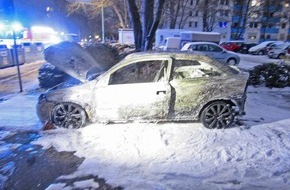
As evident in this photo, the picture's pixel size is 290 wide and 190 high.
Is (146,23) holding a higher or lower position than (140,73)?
higher

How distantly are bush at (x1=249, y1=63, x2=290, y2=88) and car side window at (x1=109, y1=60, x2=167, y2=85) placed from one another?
231 inches

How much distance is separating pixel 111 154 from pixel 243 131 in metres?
2.73

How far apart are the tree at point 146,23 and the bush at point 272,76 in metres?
4.50

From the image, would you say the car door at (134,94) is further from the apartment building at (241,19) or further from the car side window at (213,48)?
the apartment building at (241,19)

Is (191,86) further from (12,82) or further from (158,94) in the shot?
(12,82)

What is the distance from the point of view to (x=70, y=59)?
11.0 m

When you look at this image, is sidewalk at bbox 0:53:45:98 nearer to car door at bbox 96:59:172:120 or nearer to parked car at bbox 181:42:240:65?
car door at bbox 96:59:172:120

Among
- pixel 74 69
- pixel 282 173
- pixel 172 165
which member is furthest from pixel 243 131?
pixel 74 69

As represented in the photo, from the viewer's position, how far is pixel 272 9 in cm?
4934

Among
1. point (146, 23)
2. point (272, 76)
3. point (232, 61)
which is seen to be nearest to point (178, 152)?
point (272, 76)

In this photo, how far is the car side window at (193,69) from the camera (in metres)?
5.56

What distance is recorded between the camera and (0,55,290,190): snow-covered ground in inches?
152

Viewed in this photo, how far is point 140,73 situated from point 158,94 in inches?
26.4

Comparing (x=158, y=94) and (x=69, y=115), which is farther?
(x=69, y=115)
